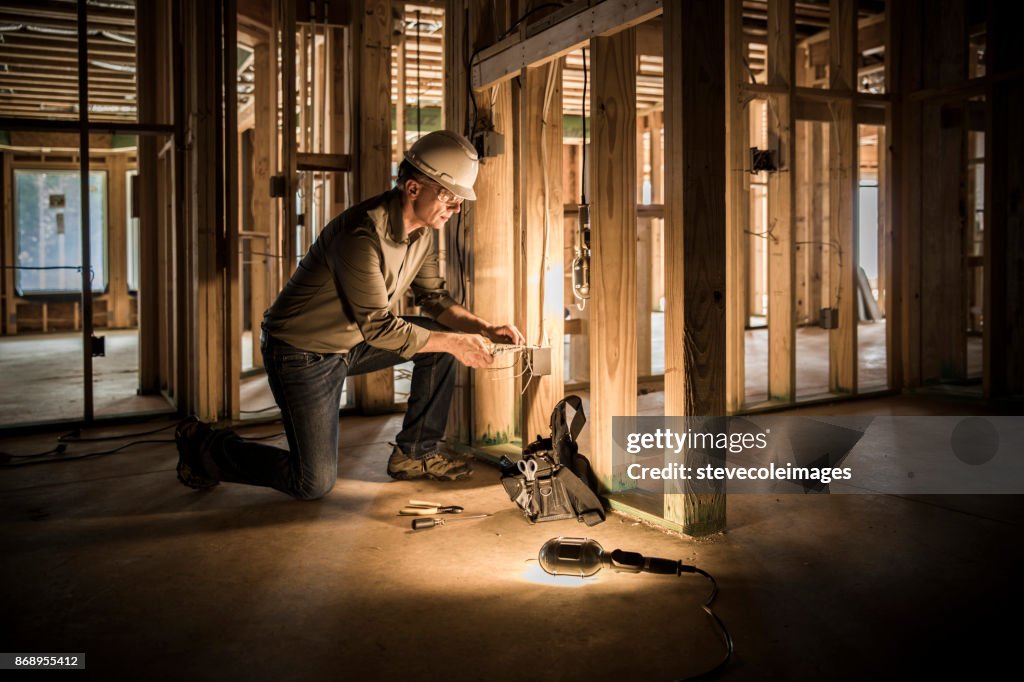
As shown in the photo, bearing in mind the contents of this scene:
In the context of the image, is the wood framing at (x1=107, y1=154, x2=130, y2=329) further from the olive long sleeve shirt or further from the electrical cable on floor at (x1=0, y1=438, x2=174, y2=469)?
the olive long sleeve shirt

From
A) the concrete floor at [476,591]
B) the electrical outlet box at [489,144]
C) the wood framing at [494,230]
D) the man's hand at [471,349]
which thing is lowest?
the concrete floor at [476,591]

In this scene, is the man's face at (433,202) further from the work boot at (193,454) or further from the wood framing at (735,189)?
the wood framing at (735,189)

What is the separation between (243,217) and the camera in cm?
922

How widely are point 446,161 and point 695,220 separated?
869 mm

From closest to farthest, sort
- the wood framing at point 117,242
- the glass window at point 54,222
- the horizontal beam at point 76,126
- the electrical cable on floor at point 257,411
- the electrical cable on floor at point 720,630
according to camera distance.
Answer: the electrical cable on floor at point 720,630 < the horizontal beam at point 76,126 < the electrical cable on floor at point 257,411 < the wood framing at point 117,242 < the glass window at point 54,222

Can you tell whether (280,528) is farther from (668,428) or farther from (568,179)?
(568,179)

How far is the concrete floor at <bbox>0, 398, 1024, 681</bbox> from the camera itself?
1.83m

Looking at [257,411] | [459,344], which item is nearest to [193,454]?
[459,344]

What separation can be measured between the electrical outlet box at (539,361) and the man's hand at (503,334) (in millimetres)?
101

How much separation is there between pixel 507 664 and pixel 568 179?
434 inches

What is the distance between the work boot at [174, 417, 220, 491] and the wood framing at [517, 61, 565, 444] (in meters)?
1.25

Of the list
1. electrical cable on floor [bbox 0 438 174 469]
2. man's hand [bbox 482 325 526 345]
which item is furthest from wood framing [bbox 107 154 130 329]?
man's hand [bbox 482 325 526 345]

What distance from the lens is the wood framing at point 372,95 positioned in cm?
465

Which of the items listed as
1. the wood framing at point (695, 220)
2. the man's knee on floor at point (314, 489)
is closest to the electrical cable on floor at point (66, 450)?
the man's knee on floor at point (314, 489)
